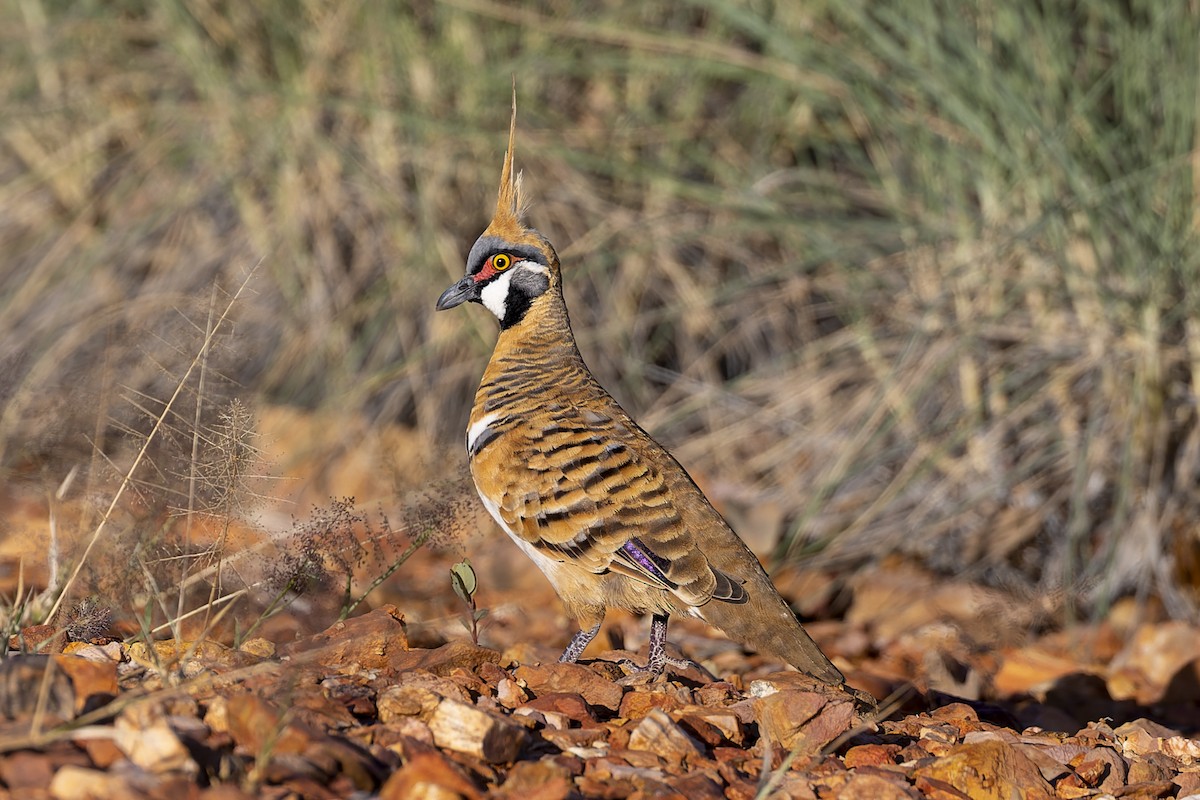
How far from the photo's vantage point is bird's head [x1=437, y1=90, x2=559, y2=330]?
4.27 meters

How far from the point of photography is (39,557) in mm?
4180

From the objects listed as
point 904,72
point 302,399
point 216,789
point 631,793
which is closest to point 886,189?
point 904,72

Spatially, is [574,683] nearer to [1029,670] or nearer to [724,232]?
[1029,670]

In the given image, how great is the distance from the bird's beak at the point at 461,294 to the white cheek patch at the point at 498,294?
0.09ft

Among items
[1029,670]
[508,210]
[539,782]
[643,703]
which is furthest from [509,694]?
[1029,670]

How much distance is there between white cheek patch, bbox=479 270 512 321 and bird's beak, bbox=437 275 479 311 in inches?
1.1

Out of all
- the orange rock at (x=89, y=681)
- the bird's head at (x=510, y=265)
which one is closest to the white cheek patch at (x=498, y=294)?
the bird's head at (x=510, y=265)

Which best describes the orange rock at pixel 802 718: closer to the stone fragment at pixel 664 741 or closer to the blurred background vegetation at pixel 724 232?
the stone fragment at pixel 664 741

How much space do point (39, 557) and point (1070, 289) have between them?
3.80m

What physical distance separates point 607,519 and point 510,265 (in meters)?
1.03

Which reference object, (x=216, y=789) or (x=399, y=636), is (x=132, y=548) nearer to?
(x=399, y=636)

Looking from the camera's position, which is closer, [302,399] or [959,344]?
[959,344]

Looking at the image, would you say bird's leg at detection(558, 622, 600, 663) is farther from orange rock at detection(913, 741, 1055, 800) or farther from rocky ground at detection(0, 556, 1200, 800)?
orange rock at detection(913, 741, 1055, 800)

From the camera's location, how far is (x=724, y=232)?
6.17 meters
